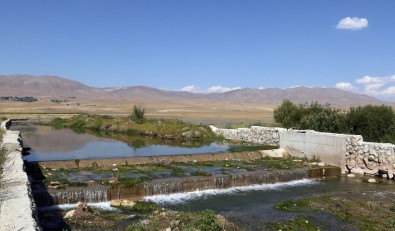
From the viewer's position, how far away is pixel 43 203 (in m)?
15.6

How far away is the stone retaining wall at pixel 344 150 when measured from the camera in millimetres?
22641

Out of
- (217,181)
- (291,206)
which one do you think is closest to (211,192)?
(217,181)

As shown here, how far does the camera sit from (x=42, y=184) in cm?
1739

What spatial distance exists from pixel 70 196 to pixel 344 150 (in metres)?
16.2

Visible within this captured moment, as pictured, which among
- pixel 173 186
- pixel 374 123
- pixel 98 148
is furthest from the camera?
pixel 98 148

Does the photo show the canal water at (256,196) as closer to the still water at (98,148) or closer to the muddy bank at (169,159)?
the still water at (98,148)

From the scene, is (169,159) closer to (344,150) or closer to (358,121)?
(344,150)

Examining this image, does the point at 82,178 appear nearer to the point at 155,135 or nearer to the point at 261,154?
the point at 261,154

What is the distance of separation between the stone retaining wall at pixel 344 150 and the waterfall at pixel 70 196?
14462 millimetres

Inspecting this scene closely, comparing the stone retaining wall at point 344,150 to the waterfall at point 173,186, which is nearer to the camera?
the waterfall at point 173,186

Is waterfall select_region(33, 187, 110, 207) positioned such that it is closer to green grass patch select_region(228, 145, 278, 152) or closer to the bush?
the bush

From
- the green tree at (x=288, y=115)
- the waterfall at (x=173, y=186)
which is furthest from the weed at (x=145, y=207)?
the green tree at (x=288, y=115)

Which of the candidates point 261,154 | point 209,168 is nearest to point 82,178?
point 209,168

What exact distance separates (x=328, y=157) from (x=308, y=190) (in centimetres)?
581
